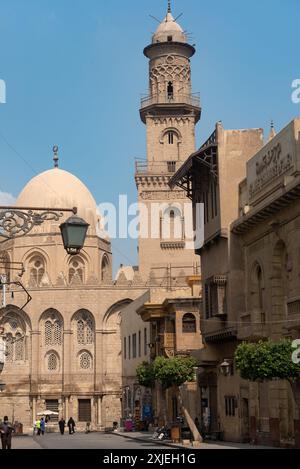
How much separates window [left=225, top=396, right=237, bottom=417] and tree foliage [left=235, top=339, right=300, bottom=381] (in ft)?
29.3

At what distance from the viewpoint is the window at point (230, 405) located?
3414cm

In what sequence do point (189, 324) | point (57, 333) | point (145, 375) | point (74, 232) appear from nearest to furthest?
point (74, 232), point (189, 324), point (145, 375), point (57, 333)

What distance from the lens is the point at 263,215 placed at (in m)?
29.6

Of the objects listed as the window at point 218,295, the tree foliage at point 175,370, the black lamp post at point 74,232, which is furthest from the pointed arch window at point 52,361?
the black lamp post at point 74,232

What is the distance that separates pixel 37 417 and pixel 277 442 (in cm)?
3860

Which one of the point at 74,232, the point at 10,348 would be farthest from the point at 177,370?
the point at 10,348

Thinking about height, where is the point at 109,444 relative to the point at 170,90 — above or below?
below

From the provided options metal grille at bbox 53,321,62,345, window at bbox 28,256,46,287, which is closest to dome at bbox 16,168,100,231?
window at bbox 28,256,46,287

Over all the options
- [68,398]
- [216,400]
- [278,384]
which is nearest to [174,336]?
[216,400]

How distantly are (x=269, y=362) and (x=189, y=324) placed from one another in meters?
19.2

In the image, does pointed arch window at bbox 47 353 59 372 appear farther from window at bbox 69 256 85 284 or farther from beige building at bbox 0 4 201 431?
window at bbox 69 256 85 284

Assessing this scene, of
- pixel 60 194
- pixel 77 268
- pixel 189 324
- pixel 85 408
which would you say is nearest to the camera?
pixel 189 324

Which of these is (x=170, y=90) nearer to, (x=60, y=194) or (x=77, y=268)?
(x=60, y=194)

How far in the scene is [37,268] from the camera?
71.2 meters
